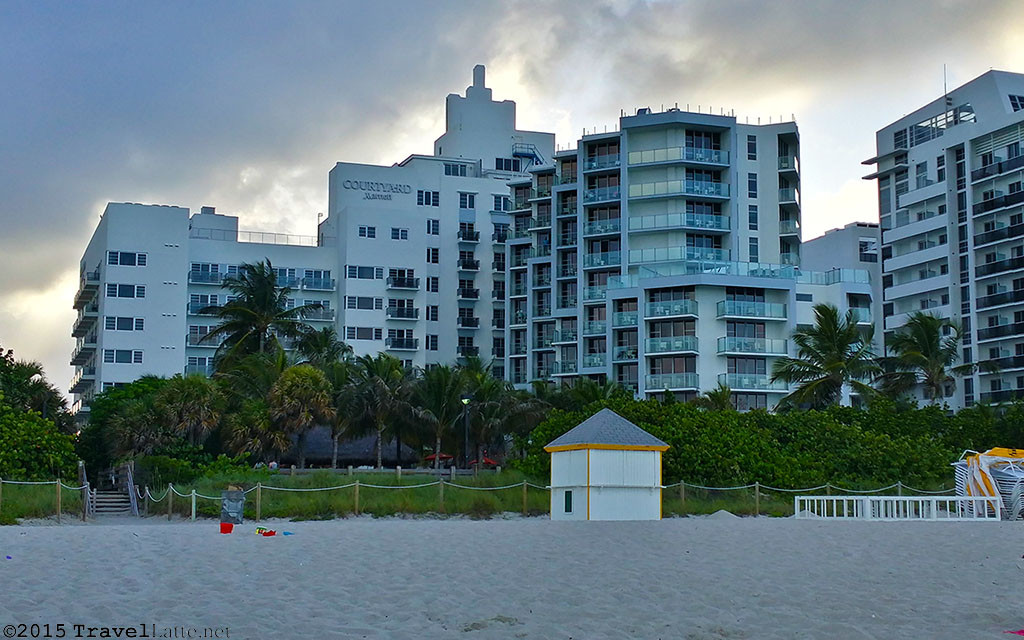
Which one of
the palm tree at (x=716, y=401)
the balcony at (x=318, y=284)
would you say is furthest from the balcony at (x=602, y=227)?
the balcony at (x=318, y=284)

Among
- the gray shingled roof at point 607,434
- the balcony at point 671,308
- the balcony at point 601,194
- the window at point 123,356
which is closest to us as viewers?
the gray shingled roof at point 607,434

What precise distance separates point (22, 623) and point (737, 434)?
33082 millimetres

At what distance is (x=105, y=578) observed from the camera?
15156 millimetres

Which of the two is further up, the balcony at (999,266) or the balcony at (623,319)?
the balcony at (999,266)

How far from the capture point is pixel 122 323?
82.8 meters

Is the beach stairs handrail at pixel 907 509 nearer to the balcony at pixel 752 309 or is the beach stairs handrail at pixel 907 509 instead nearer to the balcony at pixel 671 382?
the balcony at pixel 671 382

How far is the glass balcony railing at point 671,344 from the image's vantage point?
2704 inches

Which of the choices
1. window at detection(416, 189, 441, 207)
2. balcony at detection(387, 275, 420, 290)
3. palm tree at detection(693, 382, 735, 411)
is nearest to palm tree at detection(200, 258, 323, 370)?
palm tree at detection(693, 382, 735, 411)

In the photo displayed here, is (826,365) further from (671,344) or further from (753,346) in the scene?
(671,344)

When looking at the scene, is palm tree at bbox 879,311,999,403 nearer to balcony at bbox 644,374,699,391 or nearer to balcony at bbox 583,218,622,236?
balcony at bbox 644,374,699,391

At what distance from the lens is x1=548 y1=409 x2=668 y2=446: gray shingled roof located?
3131cm

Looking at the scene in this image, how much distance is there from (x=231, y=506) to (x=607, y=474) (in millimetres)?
9285

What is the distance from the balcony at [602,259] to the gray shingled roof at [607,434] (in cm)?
4516

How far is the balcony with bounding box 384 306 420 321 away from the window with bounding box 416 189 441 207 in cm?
854
